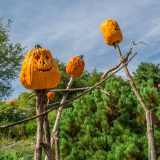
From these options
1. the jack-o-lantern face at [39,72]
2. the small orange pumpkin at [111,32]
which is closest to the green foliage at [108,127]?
the small orange pumpkin at [111,32]

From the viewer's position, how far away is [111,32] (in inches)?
87.3

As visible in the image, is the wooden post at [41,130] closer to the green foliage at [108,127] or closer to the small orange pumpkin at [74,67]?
the small orange pumpkin at [74,67]

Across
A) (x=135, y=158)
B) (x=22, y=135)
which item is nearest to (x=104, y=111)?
(x=135, y=158)

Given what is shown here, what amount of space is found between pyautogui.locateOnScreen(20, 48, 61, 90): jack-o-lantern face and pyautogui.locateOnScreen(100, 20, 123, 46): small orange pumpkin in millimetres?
1090

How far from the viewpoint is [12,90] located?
113 ft

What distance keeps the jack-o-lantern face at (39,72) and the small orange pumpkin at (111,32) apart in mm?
1090

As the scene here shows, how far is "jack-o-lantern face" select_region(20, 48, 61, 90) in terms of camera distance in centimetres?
106

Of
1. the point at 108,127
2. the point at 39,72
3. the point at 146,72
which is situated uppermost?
the point at 146,72

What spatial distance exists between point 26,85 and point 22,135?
50.9 ft

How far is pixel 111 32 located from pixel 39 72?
46.6 inches

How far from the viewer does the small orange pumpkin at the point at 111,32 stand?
87.4 inches

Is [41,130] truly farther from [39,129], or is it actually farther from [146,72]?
[146,72]

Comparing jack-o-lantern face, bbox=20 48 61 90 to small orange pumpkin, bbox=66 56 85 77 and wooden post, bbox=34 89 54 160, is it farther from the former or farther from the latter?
small orange pumpkin, bbox=66 56 85 77

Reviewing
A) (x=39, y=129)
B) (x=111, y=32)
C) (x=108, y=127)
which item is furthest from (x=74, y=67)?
(x=108, y=127)
